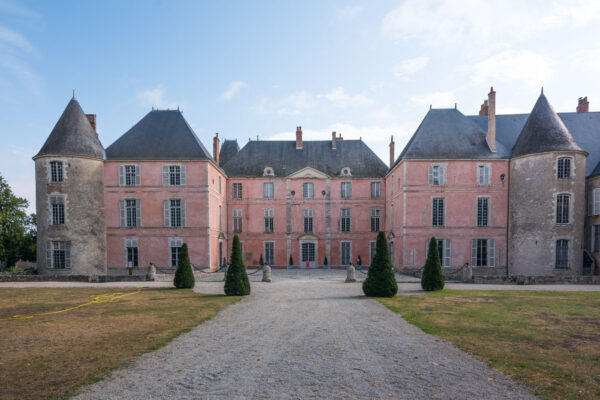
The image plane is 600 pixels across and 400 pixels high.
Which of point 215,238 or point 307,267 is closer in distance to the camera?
point 215,238

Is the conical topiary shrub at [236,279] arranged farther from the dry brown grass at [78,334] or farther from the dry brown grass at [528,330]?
the dry brown grass at [528,330]

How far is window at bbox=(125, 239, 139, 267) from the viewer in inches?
970

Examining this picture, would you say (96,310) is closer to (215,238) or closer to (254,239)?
(215,238)

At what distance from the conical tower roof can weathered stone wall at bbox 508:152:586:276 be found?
48cm

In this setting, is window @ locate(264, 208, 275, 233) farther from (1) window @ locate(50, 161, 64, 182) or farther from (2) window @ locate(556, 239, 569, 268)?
(2) window @ locate(556, 239, 569, 268)

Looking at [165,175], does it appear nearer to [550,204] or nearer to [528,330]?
[528,330]

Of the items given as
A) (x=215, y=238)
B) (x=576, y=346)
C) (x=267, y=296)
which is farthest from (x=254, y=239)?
(x=576, y=346)

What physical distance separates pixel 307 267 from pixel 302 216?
469 centimetres

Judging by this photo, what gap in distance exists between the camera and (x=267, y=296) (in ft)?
46.3

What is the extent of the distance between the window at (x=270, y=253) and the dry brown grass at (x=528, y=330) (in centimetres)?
1805

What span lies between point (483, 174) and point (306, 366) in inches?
922

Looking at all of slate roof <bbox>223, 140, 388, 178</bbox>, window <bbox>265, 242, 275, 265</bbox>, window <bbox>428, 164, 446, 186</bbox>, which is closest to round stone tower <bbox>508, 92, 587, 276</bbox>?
window <bbox>428, 164, 446, 186</bbox>

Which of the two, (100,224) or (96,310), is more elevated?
(100,224)

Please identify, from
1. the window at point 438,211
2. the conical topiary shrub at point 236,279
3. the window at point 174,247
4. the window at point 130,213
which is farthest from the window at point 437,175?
the window at point 130,213
